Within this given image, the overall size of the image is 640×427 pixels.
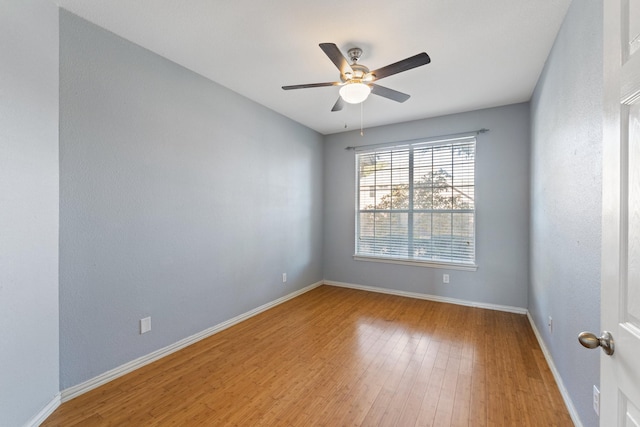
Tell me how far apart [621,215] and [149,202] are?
2826 mm

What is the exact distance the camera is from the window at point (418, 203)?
3.87m

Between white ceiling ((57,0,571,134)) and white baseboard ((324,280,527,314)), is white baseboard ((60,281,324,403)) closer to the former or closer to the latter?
white baseboard ((324,280,527,314))

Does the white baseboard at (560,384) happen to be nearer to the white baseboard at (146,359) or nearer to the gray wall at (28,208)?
the white baseboard at (146,359)

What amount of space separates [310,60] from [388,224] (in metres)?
2.77

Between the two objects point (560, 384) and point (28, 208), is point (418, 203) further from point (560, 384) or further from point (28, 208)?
point (28, 208)

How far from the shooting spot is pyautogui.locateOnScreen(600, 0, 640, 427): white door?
72 cm

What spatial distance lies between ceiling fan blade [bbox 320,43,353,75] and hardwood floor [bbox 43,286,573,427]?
2.34 metres

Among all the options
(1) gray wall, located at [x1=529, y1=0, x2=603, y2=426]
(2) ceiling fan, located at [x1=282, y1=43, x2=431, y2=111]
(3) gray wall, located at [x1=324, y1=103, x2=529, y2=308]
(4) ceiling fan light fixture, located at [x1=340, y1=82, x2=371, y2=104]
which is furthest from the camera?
(3) gray wall, located at [x1=324, y1=103, x2=529, y2=308]

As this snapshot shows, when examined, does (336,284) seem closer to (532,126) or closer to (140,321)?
(140,321)

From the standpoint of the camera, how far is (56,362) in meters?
1.82

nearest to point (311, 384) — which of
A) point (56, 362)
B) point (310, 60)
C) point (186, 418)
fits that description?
point (186, 418)

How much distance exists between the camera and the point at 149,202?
2.39 metres

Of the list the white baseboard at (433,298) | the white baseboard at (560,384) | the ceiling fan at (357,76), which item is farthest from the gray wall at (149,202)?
the white baseboard at (560,384)

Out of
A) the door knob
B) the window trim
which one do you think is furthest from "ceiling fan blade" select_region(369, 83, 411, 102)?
the door knob
